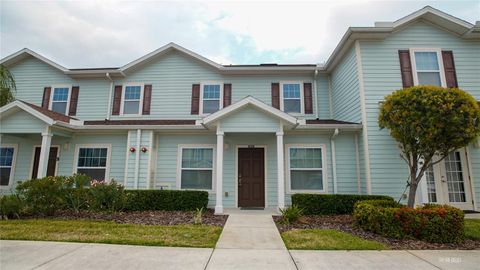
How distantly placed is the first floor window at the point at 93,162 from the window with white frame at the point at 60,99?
128 inches

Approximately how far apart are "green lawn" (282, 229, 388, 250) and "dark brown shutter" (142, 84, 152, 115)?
27.7 ft

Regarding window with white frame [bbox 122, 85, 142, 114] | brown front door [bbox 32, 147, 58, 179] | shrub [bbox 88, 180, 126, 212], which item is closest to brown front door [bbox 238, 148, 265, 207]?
shrub [bbox 88, 180, 126, 212]

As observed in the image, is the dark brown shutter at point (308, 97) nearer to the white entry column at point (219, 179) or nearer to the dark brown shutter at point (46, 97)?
the white entry column at point (219, 179)

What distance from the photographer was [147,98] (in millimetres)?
11125

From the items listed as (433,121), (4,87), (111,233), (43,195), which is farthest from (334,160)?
(4,87)

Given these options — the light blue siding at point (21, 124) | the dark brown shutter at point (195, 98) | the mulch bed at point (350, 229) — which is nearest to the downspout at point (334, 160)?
the mulch bed at point (350, 229)

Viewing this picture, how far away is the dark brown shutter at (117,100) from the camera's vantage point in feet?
36.8

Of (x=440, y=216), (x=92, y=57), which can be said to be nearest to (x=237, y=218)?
(x=440, y=216)

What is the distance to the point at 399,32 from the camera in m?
9.04

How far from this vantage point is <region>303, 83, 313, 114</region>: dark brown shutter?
35.8 feet

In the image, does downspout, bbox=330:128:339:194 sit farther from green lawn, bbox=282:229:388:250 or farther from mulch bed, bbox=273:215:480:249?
green lawn, bbox=282:229:388:250

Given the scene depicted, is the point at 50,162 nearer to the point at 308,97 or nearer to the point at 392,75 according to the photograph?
the point at 308,97

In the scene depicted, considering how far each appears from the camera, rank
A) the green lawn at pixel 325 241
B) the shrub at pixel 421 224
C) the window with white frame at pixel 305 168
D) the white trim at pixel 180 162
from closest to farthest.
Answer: the green lawn at pixel 325 241
the shrub at pixel 421 224
the window with white frame at pixel 305 168
the white trim at pixel 180 162

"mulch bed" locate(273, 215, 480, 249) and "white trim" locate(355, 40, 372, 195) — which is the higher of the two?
"white trim" locate(355, 40, 372, 195)
